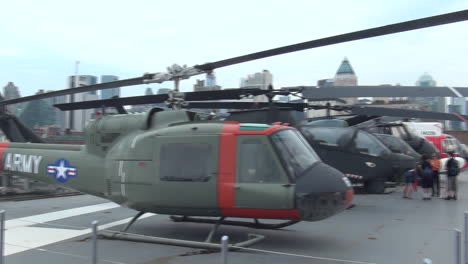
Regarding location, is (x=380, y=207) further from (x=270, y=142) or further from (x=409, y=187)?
(x=270, y=142)

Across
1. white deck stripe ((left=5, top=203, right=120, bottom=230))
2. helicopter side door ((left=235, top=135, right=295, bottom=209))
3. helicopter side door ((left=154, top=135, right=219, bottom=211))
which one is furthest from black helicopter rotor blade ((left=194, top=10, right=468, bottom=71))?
white deck stripe ((left=5, top=203, right=120, bottom=230))

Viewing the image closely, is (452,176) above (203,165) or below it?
below

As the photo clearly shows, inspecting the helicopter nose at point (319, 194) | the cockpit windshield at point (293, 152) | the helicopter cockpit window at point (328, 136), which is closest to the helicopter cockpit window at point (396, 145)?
the helicopter cockpit window at point (328, 136)

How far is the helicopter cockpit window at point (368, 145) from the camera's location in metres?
12.2

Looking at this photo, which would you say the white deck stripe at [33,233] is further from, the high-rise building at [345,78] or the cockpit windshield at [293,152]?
the high-rise building at [345,78]

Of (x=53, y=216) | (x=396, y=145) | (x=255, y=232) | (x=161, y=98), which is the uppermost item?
(x=161, y=98)

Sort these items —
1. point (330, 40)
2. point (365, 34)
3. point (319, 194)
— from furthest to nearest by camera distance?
point (319, 194) < point (330, 40) < point (365, 34)

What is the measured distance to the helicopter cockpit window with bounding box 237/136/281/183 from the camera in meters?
6.72

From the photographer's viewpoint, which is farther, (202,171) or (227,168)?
(202,171)

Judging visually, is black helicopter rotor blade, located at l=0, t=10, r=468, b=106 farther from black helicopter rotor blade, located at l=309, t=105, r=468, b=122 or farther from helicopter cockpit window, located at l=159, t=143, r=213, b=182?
black helicopter rotor blade, located at l=309, t=105, r=468, b=122

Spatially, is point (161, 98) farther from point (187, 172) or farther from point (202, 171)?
point (202, 171)

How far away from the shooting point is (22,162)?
9.80 meters

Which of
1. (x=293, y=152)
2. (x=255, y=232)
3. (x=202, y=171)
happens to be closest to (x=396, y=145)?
(x=255, y=232)

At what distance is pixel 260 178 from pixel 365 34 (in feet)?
8.77
